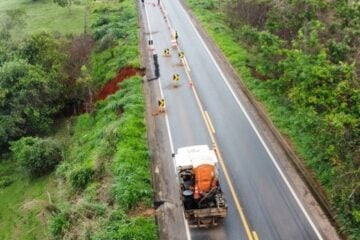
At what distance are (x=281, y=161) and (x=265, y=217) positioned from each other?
5.18 m

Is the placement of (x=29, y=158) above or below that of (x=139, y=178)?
below

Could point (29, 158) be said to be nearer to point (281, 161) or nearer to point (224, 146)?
point (224, 146)

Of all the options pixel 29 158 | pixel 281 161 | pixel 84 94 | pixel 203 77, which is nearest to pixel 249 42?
pixel 203 77

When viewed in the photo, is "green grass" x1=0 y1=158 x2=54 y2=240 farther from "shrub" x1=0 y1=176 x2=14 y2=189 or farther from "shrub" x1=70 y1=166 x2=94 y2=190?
"shrub" x1=70 y1=166 x2=94 y2=190

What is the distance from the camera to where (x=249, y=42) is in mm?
44625

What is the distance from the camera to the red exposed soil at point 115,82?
38938mm

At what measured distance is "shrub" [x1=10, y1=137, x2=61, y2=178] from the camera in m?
33.1

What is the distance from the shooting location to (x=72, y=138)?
3722 cm

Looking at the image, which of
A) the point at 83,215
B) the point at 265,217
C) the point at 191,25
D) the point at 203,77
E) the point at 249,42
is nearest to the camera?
the point at 265,217

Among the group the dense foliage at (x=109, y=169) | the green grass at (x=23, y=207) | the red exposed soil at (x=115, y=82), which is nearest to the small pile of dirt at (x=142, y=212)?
the dense foliage at (x=109, y=169)

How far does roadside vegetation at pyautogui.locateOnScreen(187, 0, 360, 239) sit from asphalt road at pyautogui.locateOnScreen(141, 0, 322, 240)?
1.85 meters

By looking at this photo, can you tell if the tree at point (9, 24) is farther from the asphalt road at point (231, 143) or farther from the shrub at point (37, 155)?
the shrub at point (37, 155)

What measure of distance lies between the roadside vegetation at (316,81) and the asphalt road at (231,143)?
1.85m

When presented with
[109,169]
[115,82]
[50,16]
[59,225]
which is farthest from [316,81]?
[50,16]
